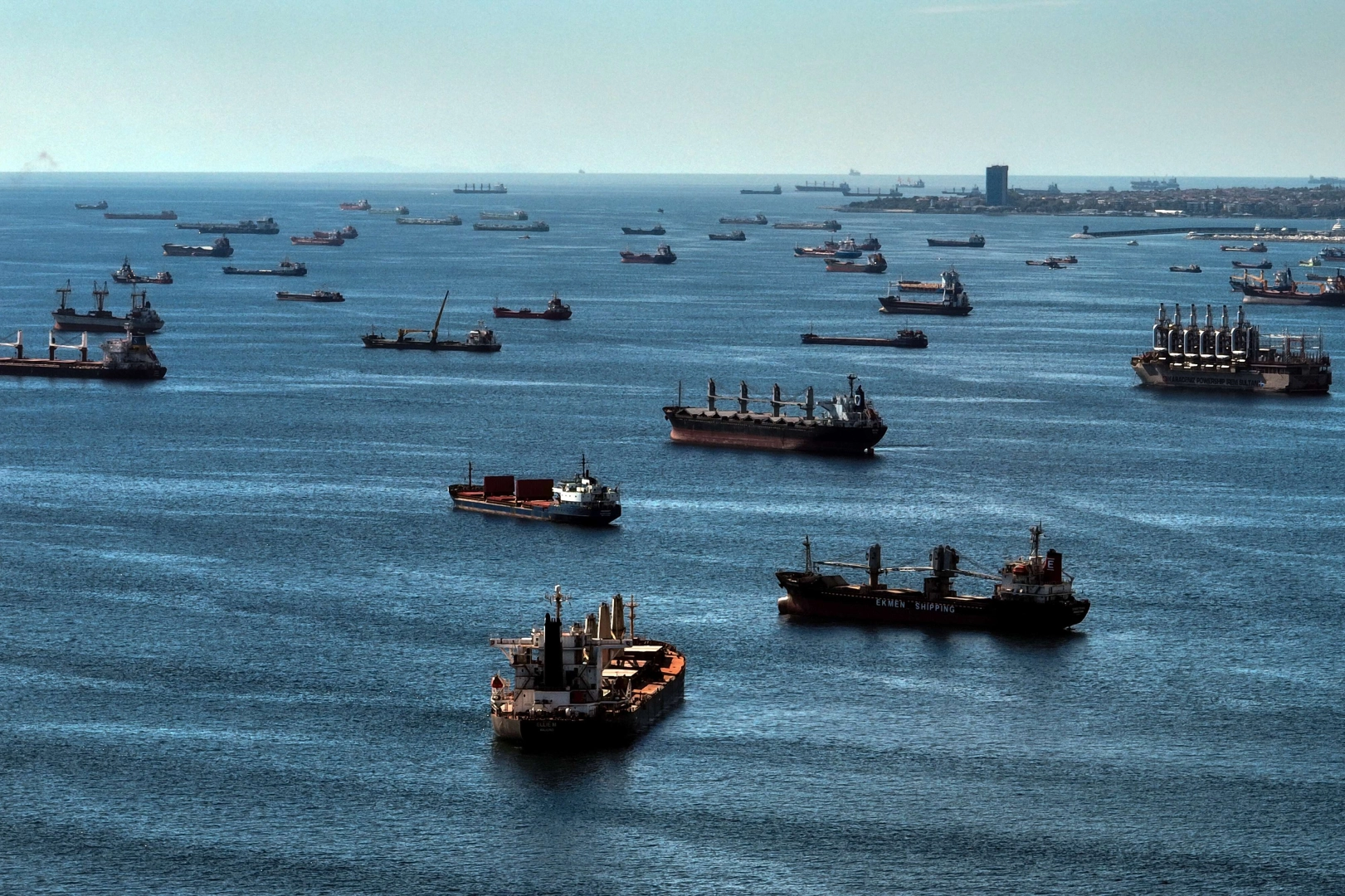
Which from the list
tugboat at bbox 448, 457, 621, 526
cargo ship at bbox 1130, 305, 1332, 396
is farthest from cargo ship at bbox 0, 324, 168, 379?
cargo ship at bbox 1130, 305, 1332, 396

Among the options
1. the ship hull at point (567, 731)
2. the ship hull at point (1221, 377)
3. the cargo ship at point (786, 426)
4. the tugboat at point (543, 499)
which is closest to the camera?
the ship hull at point (567, 731)

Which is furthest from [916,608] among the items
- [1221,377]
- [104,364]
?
[104,364]

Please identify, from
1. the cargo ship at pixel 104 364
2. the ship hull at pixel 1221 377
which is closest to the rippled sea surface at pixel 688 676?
the ship hull at pixel 1221 377

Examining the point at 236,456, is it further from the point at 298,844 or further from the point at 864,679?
the point at 298,844

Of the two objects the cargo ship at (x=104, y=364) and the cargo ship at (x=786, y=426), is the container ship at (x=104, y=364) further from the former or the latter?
the cargo ship at (x=786, y=426)

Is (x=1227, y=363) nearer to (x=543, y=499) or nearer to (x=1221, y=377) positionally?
(x=1221, y=377)

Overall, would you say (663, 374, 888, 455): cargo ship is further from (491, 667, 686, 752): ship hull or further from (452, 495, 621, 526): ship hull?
(491, 667, 686, 752): ship hull
